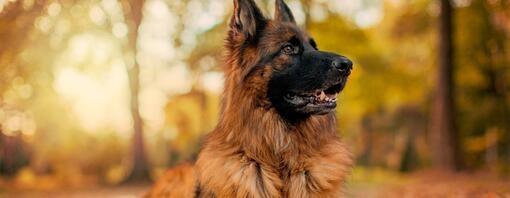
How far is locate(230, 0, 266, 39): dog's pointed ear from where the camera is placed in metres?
5.54

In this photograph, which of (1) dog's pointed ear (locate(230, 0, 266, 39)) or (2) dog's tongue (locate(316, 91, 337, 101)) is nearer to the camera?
(2) dog's tongue (locate(316, 91, 337, 101))

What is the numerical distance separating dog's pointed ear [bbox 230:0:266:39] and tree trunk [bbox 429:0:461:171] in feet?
52.5

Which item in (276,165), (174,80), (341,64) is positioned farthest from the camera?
(174,80)

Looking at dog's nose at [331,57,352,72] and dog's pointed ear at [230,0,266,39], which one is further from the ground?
dog's pointed ear at [230,0,266,39]

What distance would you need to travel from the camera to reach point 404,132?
39.5m

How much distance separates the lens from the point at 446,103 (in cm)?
2052

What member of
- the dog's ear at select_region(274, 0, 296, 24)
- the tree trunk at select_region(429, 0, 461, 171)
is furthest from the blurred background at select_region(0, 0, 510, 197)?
the dog's ear at select_region(274, 0, 296, 24)

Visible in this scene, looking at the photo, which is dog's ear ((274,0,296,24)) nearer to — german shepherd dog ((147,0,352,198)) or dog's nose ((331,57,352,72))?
german shepherd dog ((147,0,352,198))

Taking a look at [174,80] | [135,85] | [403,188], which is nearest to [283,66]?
[403,188]

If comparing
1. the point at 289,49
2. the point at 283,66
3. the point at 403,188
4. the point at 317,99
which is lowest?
the point at 403,188

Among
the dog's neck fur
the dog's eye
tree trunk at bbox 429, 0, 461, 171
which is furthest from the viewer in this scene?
tree trunk at bbox 429, 0, 461, 171

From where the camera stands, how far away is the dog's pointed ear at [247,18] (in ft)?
18.2

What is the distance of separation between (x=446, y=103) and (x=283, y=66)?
1613 cm

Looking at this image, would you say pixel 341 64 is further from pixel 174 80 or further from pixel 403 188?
pixel 174 80
